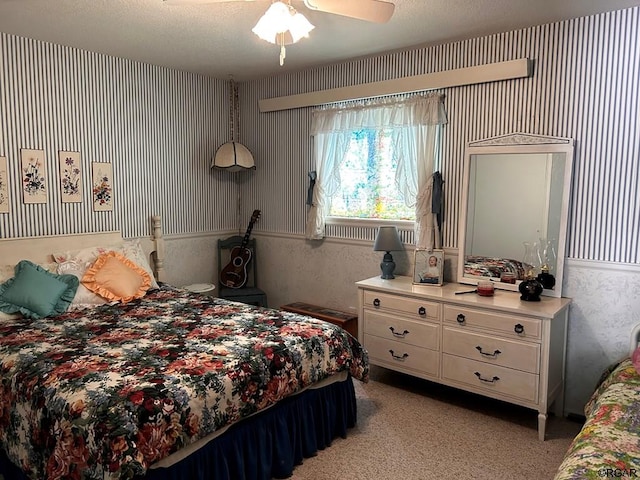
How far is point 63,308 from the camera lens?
317 centimetres

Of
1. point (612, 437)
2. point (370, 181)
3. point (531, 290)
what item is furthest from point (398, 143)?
point (612, 437)

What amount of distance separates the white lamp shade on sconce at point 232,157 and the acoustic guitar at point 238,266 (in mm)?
527

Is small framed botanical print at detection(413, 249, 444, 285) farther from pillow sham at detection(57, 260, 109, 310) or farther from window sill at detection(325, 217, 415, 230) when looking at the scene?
pillow sham at detection(57, 260, 109, 310)

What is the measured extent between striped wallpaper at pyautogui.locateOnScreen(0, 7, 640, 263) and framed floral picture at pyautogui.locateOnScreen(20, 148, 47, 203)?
0.05m

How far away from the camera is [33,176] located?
11.7 feet

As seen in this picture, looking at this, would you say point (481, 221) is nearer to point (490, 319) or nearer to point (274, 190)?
point (490, 319)

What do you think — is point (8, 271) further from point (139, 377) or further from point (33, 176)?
point (139, 377)

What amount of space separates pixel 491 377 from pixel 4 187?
3549mm

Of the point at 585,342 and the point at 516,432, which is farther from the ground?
the point at 585,342

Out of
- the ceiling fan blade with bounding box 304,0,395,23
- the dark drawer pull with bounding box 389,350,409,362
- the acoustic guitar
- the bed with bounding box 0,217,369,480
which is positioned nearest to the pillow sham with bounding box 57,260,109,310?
the bed with bounding box 0,217,369,480

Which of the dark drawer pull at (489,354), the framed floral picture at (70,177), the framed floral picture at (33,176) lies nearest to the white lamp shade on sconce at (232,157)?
the framed floral picture at (70,177)

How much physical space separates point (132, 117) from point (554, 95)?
3285 millimetres

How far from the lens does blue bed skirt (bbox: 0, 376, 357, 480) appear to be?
2.20 metres

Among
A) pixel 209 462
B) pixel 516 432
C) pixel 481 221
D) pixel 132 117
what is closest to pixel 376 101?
pixel 481 221
